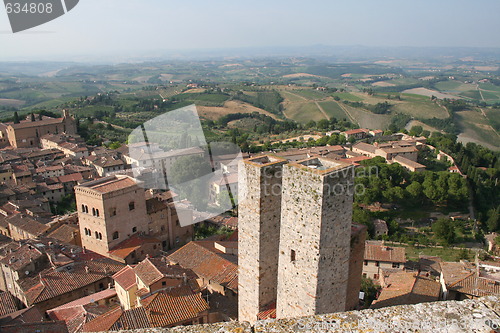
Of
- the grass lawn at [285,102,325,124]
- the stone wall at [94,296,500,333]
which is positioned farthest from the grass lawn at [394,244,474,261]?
the grass lawn at [285,102,325,124]

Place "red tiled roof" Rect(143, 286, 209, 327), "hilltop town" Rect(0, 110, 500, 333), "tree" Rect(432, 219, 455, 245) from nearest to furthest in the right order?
"hilltop town" Rect(0, 110, 500, 333), "red tiled roof" Rect(143, 286, 209, 327), "tree" Rect(432, 219, 455, 245)

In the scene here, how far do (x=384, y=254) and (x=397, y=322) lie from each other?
2328 cm

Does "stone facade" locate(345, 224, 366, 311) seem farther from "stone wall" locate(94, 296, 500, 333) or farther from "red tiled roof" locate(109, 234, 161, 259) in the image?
"red tiled roof" locate(109, 234, 161, 259)

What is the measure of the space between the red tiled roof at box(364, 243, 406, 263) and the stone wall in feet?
73.5

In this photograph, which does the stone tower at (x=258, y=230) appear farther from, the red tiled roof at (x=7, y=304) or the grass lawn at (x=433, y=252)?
the grass lawn at (x=433, y=252)

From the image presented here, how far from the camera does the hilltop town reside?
9133mm

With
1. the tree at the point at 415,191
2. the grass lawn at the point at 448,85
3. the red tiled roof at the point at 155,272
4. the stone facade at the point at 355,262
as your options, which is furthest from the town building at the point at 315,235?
the grass lawn at the point at 448,85

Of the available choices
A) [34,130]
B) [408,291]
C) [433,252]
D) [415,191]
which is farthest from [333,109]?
[408,291]

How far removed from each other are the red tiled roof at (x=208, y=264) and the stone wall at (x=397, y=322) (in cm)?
1381

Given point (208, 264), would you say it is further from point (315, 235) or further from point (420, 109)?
point (420, 109)

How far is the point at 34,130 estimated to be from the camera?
54.2 metres

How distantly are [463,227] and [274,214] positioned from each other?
3066 centimetres

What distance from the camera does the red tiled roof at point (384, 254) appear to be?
24.7 m

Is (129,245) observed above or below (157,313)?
below
